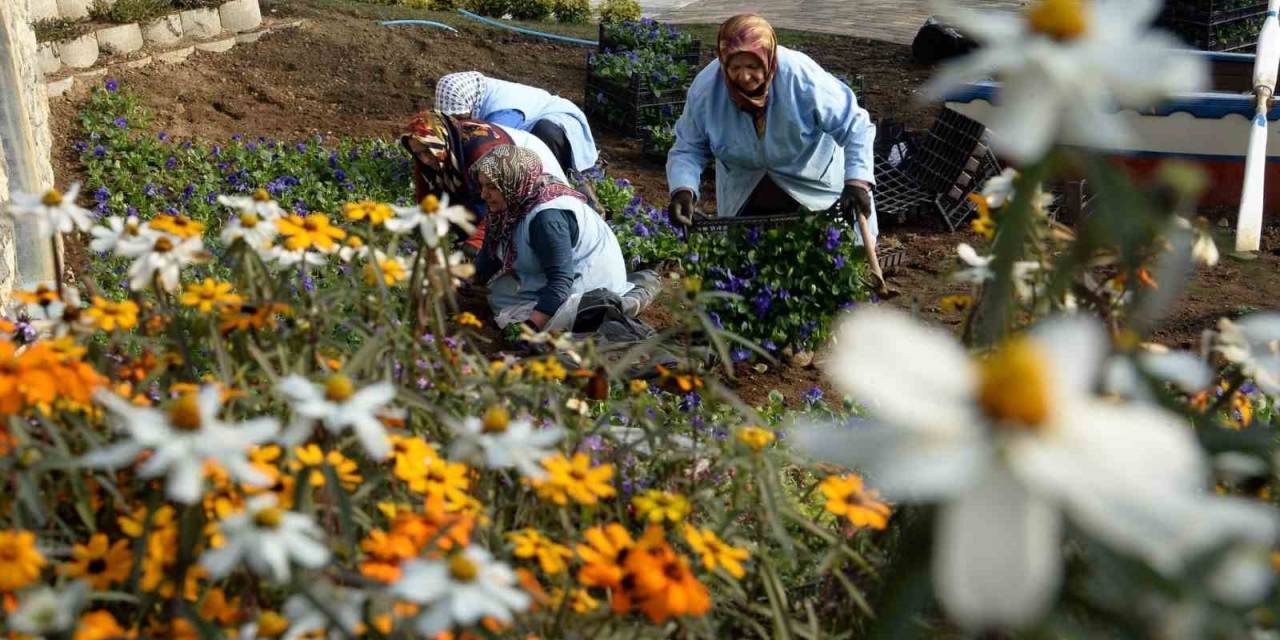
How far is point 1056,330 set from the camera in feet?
2.45

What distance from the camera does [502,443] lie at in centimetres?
123

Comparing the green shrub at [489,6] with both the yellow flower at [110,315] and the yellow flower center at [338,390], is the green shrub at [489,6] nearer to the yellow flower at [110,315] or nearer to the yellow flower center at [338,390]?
the yellow flower at [110,315]

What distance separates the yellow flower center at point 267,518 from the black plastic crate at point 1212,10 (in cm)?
808

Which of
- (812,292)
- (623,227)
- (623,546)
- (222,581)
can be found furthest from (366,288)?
(623,227)

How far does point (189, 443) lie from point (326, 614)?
0.59 feet

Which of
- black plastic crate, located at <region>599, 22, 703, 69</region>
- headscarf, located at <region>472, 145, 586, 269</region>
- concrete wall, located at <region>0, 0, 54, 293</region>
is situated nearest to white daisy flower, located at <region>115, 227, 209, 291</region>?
concrete wall, located at <region>0, 0, 54, 293</region>

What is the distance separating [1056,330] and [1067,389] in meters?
0.05

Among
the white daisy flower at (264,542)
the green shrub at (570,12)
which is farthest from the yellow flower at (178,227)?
the green shrub at (570,12)

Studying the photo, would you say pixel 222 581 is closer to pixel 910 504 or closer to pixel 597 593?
→ pixel 597 593

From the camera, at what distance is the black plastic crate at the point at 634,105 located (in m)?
7.38

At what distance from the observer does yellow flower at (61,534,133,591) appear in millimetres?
1246

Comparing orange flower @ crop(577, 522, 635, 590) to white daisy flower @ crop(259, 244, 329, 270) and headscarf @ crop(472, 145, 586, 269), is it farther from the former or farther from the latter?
headscarf @ crop(472, 145, 586, 269)

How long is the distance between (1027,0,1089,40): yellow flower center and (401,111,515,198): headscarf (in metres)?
4.33

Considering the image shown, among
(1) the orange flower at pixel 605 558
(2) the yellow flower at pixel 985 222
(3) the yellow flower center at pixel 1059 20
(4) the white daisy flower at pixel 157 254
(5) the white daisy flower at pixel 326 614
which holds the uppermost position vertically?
(3) the yellow flower center at pixel 1059 20
